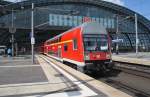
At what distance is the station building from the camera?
3531 inches

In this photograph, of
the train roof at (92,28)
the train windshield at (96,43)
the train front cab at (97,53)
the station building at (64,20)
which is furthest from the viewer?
the station building at (64,20)

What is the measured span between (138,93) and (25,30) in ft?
257

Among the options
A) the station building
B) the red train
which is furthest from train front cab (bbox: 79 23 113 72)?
the station building

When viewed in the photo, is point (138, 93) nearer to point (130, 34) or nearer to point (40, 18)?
point (40, 18)

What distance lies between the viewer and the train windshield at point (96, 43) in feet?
66.8

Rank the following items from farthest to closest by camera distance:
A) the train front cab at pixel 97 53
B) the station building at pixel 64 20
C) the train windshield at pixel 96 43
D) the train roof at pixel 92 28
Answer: the station building at pixel 64 20
the train roof at pixel 92 28
the train windshield at pixel 96 43
the train front cab at pixel 97 53

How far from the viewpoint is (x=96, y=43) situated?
20.6 m

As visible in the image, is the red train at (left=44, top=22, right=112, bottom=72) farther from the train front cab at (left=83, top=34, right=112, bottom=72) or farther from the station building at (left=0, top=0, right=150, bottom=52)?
the station building at (left=0, top=0, right=150, bottom=52)

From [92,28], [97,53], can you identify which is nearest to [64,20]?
[92,28]

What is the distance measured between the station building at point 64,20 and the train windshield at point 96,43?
214 ft

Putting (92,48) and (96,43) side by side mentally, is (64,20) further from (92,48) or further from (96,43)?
(92,48)

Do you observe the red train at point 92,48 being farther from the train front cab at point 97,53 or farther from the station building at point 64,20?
the station building at point 64,20

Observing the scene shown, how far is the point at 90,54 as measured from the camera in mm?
20047

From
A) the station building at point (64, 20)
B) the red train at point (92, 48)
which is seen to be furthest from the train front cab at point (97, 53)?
the station building at point (64, 20)
